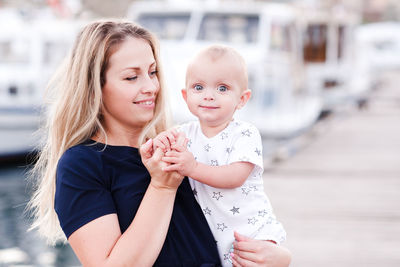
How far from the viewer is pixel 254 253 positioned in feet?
6.41

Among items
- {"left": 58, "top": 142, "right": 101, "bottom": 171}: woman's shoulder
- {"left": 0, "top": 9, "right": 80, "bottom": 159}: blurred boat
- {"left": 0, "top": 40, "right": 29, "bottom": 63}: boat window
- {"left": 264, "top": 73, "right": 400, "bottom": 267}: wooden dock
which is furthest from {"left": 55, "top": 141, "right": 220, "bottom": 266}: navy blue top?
{"left": 0, "top": 40, "right": 29, "bottom": 63}: boat window

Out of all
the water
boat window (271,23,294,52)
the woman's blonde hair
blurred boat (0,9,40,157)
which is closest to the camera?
the woman's blonde hair

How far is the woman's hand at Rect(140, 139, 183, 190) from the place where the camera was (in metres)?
1.76

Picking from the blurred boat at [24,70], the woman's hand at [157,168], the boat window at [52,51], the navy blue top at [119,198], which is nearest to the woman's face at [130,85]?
the navy blue top at [119,198]

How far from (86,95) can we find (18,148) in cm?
997

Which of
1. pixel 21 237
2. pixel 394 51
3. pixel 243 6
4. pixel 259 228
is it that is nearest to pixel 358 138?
pixel 243 6

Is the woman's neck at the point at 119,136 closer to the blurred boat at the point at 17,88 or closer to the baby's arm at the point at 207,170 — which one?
the baby's arm at the point at 207,170

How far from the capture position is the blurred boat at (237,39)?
9.76m

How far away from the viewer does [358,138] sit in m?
10.3

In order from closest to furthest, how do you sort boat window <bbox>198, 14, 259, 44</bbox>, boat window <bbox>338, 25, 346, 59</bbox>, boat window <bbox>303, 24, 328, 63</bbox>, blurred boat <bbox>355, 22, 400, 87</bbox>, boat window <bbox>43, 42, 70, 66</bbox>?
boat window <bbox>198, 14, 259, 44</bbox>, boat window <bbox>43, 42, 70, 66</bbox>, boat window <bbox>303, 24, 328, 63</bbox>, boat window <bbox>338, 25, 346, 59</bbox>, blurred boat <bbox>355, 22, 400, 87</bbox>

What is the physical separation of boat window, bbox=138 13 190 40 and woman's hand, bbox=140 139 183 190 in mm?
8521

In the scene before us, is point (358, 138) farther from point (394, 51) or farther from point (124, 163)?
point (394, 51)

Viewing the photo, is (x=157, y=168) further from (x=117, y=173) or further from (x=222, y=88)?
(x=222, y=88)

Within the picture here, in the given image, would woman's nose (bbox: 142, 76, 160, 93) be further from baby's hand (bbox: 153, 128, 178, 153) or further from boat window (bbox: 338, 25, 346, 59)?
boat window (bbox: 338, 25, 346, 59)
